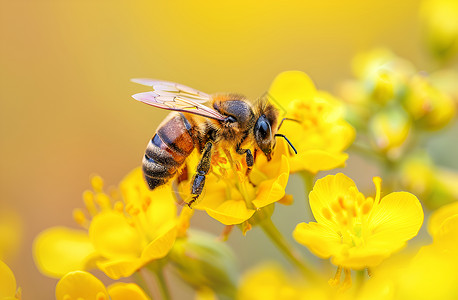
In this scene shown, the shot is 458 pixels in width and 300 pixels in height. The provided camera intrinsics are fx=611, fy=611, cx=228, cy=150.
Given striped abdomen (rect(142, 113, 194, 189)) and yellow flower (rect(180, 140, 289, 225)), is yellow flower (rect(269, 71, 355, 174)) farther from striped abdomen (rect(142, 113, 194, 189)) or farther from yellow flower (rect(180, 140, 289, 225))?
striped abdomen (rect(142, 113, 194, 189))

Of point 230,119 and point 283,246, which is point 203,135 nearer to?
point 230,119

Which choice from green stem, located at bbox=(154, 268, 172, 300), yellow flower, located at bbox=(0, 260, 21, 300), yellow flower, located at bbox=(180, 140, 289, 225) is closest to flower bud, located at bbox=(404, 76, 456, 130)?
yellow flower, located at bbox=(180, 140, 289, 225)

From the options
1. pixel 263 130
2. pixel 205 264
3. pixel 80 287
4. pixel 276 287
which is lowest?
pixel 276 287

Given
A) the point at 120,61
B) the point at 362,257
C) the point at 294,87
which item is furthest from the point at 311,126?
the point at 120,61

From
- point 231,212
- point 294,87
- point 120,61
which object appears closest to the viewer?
point 231,212

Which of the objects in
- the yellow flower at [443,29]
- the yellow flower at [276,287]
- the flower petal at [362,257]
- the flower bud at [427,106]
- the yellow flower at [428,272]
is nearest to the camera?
the yellow flower at [428,272]

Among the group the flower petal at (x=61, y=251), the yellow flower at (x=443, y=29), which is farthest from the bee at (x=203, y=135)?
the yellow flower at (x=443, y=29)

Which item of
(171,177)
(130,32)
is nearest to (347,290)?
(171,177)

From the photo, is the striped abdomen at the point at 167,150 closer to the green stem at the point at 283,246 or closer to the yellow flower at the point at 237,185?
the yellow flower at the point at 237,185
